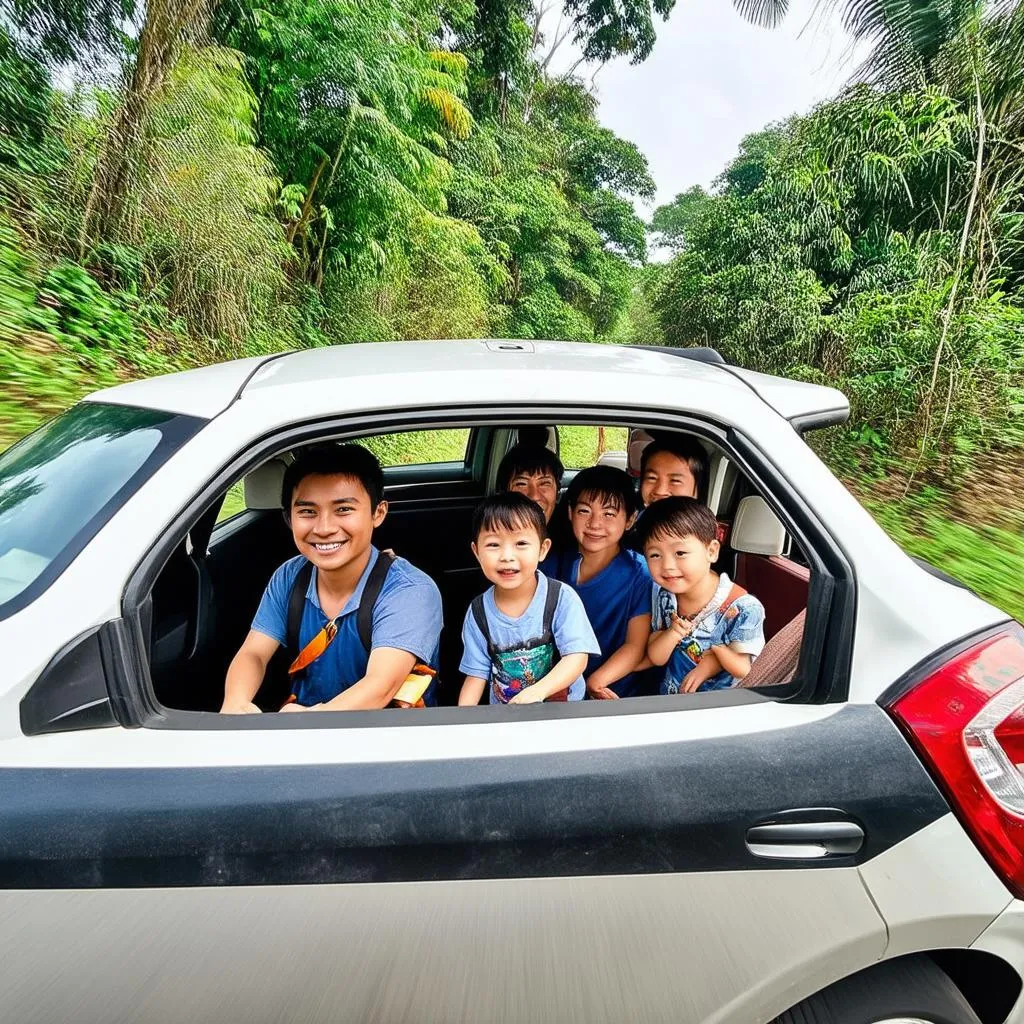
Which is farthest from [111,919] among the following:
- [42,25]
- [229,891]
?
[42,25]

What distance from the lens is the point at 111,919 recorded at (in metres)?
1.18

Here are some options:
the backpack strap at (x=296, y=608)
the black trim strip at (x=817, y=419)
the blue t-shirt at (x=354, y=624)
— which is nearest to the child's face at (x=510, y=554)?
the blue t-shirt at (x=354, y=624)

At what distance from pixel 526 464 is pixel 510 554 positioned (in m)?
0.96

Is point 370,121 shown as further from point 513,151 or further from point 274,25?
point 513,151

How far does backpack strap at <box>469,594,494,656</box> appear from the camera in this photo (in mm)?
1955

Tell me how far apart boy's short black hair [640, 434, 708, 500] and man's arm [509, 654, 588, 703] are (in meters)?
0.92

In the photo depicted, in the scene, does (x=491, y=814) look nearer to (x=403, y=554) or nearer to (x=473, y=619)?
(x=473, y=619)

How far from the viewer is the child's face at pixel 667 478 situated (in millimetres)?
2539

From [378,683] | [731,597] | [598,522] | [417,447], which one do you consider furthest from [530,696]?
[417,447]

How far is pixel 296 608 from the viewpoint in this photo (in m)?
1.95

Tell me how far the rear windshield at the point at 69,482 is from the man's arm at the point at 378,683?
0.54 metres

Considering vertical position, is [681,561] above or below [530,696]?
above

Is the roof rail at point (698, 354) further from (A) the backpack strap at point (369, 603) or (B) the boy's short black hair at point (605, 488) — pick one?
(A) the backpack strap at point (369, 603)

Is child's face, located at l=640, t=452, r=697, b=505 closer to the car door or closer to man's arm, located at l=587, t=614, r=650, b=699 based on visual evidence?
man's arm, located at l=587, t=614, r=650, b=699
